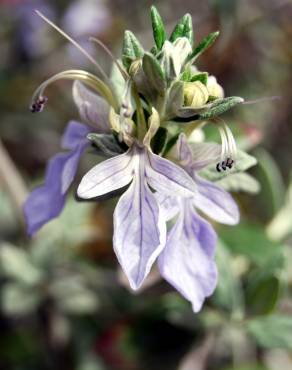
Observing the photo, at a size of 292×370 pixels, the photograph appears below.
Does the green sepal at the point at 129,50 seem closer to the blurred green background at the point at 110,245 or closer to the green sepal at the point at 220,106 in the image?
the green sepal at the point at 220,106

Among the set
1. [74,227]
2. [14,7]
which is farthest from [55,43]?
[74,227]

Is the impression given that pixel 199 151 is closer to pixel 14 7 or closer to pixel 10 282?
pixel 10 282

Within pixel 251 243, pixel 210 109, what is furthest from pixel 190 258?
pixel 251 243

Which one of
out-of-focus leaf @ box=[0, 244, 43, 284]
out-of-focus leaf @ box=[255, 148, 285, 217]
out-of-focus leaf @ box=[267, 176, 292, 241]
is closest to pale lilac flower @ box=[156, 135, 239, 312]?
out-of-focus leaf @ box=[255, 148, 285, 217]

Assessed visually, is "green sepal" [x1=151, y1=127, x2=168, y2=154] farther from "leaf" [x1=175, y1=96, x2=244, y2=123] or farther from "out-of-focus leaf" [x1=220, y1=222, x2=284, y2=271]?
"out-of-focus leaf" [x1=220, y1=222, x2=284, y2=271]

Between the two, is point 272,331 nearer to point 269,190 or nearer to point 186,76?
point 269,190

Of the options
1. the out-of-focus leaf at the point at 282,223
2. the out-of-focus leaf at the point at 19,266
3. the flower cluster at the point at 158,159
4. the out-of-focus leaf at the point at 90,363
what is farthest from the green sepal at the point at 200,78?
the out-of-focus leaf at the point at 90,363
